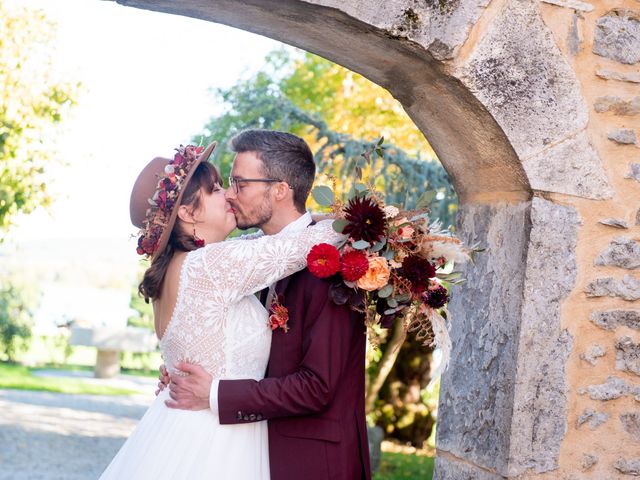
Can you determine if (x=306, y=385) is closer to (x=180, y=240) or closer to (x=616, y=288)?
(x=180, y=240)

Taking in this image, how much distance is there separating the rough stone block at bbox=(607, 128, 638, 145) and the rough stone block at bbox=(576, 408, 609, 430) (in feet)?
3.28

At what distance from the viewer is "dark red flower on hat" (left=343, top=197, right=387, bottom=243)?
8.45 feet

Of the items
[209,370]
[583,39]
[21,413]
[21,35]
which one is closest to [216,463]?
[209,370]

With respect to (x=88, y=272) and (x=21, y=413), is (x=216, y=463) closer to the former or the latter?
(x=21, y=413)

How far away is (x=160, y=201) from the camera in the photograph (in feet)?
9.25

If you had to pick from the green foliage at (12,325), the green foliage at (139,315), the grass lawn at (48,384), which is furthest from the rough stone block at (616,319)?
the green foliage at (139,315)

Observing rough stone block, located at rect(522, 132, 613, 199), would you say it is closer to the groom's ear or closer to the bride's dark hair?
the groom's ear

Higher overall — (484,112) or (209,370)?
(484,112)

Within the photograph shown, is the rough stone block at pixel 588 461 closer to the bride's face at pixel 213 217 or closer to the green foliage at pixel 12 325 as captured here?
the bride's face at pixel 213 217

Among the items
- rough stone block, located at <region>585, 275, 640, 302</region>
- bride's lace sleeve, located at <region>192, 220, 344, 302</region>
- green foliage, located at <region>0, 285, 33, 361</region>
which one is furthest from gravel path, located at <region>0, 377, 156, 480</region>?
rough stone block, located at <region>585, 275, 640, 302</region>

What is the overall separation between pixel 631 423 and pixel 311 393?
1332 millimetres

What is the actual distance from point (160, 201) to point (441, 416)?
4.70 ft

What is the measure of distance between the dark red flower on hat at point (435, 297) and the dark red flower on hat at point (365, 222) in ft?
0.84

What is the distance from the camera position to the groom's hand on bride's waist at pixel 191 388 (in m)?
2.64
